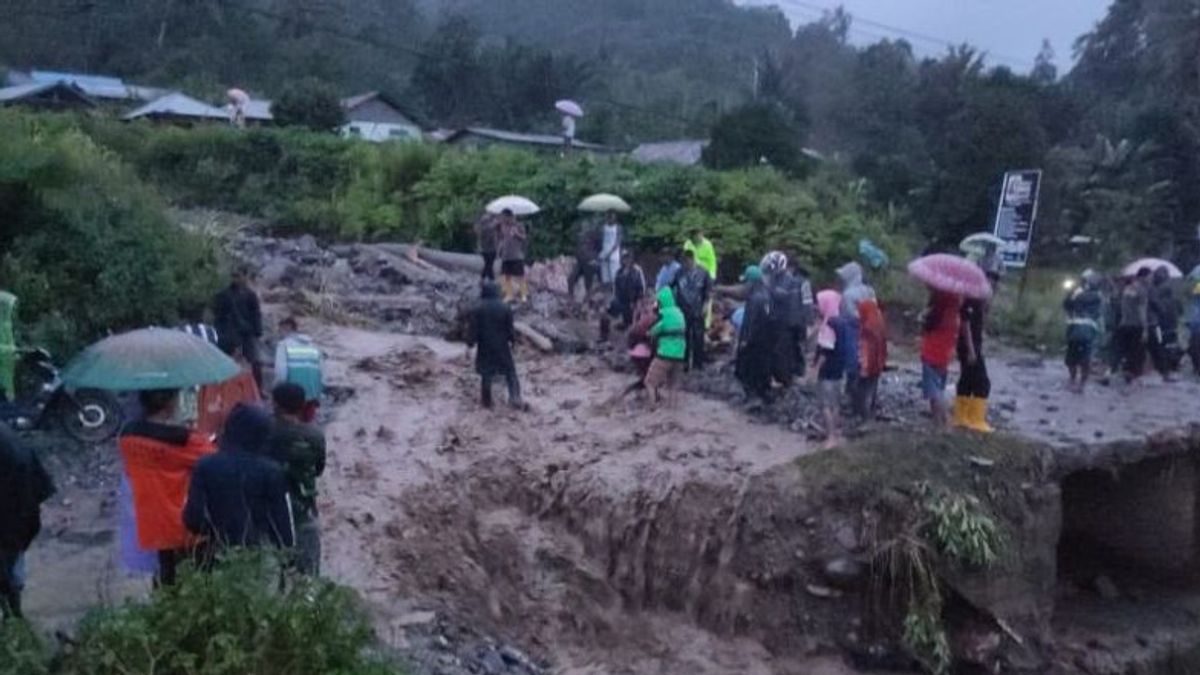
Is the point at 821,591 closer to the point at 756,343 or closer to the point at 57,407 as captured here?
the point at 756,343

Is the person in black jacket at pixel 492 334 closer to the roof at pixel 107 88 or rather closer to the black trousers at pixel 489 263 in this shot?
the black trousers at pixel 489 263

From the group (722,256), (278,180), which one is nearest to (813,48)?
(278,180)

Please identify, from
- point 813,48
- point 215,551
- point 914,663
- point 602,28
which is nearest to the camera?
point 215,551

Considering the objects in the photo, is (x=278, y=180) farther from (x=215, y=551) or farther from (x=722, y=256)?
(x=215, y=551)

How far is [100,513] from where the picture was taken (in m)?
12.0

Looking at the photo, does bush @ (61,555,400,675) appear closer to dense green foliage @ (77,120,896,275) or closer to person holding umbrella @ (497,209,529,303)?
person holding umbrella @ (497,209,529,303)

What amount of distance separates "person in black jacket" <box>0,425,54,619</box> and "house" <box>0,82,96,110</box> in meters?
33.7

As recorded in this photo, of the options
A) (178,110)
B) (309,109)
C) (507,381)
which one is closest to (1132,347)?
(507,381)

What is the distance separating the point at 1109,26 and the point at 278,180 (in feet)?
149

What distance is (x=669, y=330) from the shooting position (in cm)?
1558

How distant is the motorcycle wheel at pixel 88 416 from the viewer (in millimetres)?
13305

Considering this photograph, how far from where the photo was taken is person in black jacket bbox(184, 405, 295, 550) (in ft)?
24.3

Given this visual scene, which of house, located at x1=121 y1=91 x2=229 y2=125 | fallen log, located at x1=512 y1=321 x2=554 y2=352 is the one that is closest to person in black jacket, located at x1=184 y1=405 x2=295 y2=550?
fallen log, located at x1=512 y1=321 x2=554 y2=352

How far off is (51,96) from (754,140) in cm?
1980
